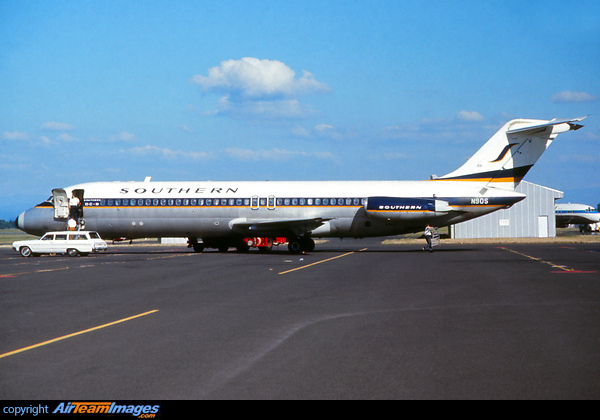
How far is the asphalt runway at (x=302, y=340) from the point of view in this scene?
244 inches

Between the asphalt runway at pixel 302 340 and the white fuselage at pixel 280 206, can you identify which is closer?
the asphalt runway at pixel 302 340

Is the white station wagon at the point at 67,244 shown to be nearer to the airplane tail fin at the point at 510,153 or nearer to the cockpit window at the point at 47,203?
the cockpit window at the point at 47,203

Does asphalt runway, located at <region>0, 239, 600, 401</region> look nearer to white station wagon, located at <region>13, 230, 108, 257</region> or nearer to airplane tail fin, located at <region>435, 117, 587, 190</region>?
white station wagon, located at <region>13, 230, 108, 257</region>

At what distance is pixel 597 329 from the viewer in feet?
31.4

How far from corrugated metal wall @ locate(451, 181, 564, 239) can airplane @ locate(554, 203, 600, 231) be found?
33.8 metres

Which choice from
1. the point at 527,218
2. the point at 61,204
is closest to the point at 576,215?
the point at 527,218

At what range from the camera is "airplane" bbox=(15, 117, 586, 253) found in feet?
119

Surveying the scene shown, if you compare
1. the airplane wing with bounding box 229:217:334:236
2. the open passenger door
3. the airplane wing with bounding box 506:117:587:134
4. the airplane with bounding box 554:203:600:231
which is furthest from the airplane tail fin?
the airplane with bounding box 554:203:600:231

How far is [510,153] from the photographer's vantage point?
36562 millimetres

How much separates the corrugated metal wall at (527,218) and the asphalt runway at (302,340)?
162 ft

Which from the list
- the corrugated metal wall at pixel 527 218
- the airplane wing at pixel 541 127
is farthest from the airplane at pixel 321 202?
the corrugated metal wall at pixel 527 218

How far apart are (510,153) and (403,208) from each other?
24.9 feet
